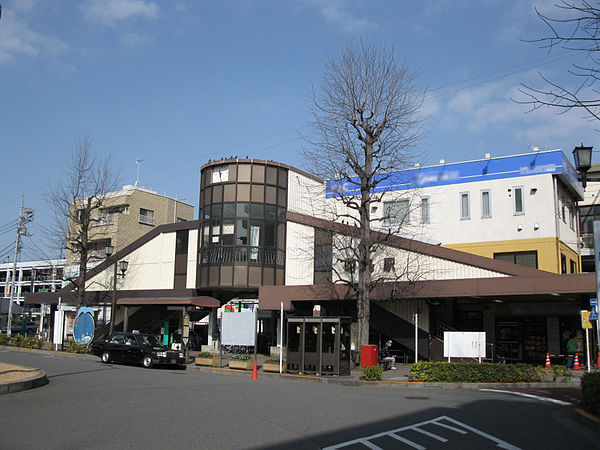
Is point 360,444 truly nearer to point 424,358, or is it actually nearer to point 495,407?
point 495,407

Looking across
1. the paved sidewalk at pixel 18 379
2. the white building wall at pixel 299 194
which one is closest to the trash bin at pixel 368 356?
the paved sidewalk at pixel 18 379

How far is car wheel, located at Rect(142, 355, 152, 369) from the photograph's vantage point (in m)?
25.9

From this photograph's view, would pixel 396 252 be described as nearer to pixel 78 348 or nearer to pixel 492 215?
pixel 492 215

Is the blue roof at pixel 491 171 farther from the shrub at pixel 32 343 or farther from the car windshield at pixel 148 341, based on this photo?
the shrub at pixel 32 343

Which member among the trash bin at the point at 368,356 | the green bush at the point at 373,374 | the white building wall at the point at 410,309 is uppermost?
the white building wall at the point at 410,309

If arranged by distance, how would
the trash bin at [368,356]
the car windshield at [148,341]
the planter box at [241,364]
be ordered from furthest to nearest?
→ the car windshield at [148,341] → the planter box at [241,364] → the trash bin at [368,356]

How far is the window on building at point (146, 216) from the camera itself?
186 ft

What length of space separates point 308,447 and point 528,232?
27420mm

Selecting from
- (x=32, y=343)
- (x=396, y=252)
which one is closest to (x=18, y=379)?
(x=396, y=252)

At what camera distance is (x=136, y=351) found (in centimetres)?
2647

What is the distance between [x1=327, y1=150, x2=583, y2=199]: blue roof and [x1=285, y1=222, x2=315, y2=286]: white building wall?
9.73ft

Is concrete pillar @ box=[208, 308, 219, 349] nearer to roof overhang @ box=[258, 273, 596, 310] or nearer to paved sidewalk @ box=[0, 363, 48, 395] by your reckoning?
roof overhang @ box=[258, 273, 596, 310]

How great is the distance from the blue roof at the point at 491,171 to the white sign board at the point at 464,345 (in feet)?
33.6

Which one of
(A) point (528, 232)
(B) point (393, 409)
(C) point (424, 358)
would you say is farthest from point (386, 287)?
(B) point (393, 409)
